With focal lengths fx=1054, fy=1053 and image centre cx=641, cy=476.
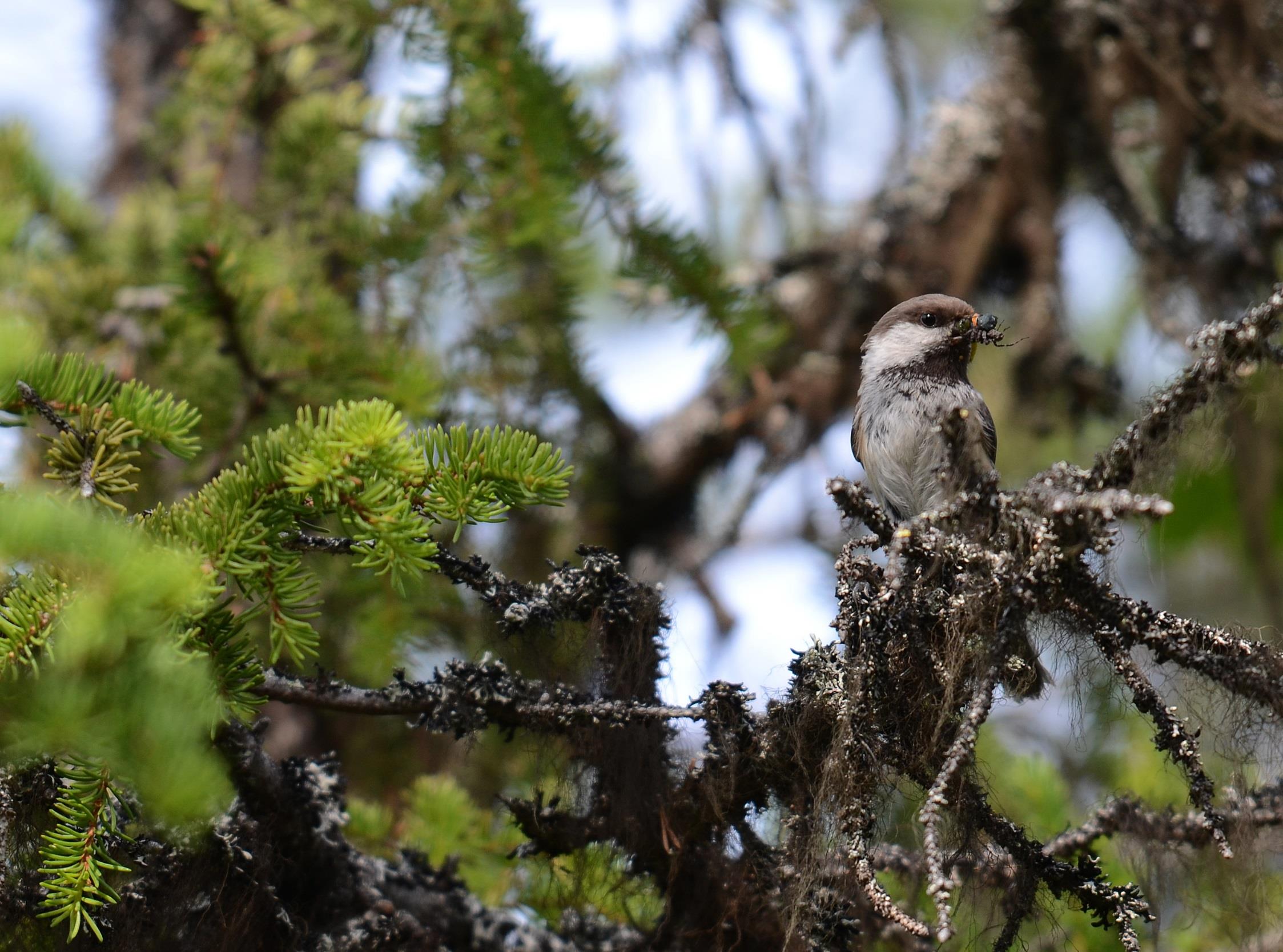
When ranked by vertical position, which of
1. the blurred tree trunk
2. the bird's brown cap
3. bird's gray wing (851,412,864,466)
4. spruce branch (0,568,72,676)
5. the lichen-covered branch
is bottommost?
spruce branch (0,568,72,676)

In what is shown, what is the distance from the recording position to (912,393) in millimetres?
2455

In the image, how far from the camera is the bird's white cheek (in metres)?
2.58

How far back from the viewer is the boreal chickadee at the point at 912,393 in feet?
7.75

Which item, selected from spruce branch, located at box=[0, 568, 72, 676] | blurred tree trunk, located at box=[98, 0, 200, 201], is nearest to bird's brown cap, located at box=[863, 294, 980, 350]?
spruce branch, located at box=[0, 568, 72, 676]

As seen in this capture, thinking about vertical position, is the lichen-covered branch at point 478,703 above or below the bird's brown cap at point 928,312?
below

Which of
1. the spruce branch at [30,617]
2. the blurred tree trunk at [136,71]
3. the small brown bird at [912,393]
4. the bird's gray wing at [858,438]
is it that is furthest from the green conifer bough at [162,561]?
the blurred tree trunk at [136,71]

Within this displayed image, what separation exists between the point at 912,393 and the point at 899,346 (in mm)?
231

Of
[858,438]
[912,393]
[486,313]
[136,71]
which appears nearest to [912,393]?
[912,393]

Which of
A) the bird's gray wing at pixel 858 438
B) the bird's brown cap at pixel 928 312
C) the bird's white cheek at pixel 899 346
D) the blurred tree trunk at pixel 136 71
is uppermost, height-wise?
the blurred tree trunk at pixel 136 71

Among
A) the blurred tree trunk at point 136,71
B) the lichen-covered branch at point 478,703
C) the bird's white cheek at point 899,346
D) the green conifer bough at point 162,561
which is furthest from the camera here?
the blurred tree trunk at point 136,71

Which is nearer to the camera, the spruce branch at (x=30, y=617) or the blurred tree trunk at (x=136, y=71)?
the spruce branch at (x=30, y=617)

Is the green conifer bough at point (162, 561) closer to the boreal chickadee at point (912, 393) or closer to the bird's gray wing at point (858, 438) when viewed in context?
the boreal chickadee at point (912, 393)

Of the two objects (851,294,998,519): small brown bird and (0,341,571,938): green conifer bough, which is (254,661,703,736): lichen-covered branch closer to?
(0,341,571,938): green conifer bough

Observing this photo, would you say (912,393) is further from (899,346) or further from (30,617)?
(30,617)
